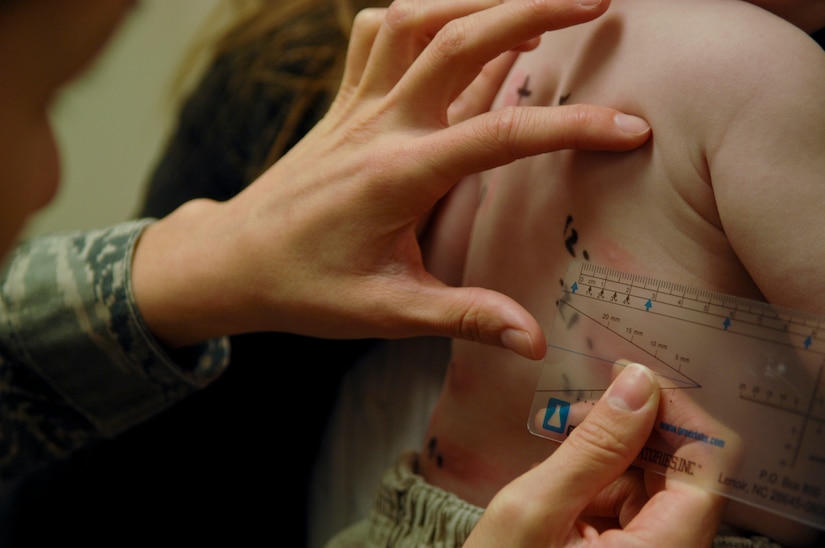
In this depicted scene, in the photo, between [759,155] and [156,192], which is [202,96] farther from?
[759,155]

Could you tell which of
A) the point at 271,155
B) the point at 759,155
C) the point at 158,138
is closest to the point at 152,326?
the point at 271,155

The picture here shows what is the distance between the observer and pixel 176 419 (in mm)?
1005

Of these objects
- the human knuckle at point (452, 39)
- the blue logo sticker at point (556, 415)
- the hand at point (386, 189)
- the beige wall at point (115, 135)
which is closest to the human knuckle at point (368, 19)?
the hand at point (386, 189)

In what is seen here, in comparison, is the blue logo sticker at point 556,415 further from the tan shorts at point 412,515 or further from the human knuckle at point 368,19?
the human knuckle at point 368,19

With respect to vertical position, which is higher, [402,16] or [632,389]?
[402,16]

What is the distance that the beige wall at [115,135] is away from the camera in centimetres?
177

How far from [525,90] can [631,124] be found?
6.2 inches

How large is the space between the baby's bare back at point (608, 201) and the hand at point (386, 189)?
38 mm

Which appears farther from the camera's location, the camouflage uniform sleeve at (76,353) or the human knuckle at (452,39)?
the camouflage uniform sleeve at (76,353)

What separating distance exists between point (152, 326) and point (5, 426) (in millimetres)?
221

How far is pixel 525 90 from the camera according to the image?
665 millimetres

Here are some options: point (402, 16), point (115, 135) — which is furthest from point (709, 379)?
point (115, 135)

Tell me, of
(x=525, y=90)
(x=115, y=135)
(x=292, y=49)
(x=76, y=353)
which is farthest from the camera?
(x=115, y=135)

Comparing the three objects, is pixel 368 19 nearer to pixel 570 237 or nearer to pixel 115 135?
pixel 570 237
